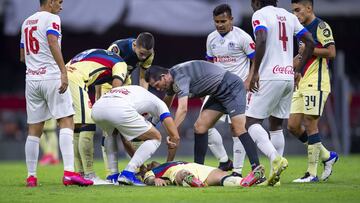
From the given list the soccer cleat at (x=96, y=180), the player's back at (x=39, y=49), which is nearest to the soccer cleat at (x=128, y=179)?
the soccer cleat at (x=96, y=180)

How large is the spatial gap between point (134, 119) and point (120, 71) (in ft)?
3.62

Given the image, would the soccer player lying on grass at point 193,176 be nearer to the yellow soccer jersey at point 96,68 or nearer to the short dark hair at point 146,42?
the yellow soccer jersey at point 96,68

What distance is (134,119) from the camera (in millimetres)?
11930

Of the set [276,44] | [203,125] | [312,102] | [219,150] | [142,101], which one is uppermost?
[276,44]

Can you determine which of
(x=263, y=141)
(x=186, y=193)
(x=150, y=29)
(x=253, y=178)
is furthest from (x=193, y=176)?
(x=150, y=29)

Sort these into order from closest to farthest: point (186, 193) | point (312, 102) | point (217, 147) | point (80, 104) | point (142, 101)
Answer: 1. point (186, 193)
2. point (142, 101)
3. point (80, 104)
4. point (312, 102)
5. point (217, 147)

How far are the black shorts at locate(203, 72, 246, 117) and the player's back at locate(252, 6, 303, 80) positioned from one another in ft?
1.72

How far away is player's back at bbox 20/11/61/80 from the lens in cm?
1208

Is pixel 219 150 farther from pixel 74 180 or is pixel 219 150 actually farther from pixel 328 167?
pixel 74 180

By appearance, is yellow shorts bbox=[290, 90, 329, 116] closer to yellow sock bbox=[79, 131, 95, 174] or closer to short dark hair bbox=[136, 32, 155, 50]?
short dark hair bbox=[136, 32, 155, 50]

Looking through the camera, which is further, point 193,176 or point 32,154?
point 32,154

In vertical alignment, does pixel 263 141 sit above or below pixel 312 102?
below

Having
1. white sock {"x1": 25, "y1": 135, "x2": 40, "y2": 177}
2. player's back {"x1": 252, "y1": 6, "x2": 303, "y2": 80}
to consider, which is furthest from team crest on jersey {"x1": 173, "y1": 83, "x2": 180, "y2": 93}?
white sock {"x1": 25, "y1": 135, "x2": 40, "y2": 177}

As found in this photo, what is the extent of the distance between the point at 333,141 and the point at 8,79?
30.5 ft
